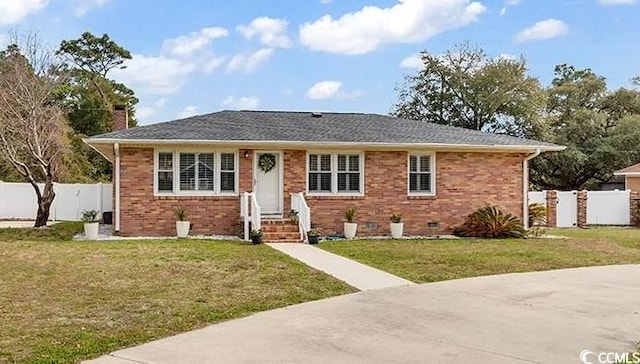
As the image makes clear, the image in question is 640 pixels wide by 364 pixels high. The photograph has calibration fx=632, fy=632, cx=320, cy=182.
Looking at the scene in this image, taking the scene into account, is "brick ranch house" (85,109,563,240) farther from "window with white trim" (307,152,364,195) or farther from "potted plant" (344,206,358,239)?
"potted plant" (344,206,358,239)

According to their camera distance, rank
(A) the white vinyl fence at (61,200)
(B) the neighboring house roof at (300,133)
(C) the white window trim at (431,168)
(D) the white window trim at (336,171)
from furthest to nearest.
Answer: (A) the white vinyl fence at (61,200) < (C) the white window trim at (431,168) < (D) the white window trim at (336,171) < (B) the neighboring house roof at (300,133)

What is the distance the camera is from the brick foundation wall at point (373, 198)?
1705 cm

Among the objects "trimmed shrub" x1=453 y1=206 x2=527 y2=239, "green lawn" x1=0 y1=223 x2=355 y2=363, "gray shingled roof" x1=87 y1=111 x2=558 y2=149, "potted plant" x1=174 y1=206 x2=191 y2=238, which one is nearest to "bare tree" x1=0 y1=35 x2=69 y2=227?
"gray shingled roof" x1=87 y1=111 x2=558 y2=149

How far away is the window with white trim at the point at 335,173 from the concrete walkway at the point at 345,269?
3.55m

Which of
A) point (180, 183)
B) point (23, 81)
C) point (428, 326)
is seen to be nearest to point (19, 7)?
point (23, 81)

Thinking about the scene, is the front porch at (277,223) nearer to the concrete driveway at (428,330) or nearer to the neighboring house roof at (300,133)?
the neighboring house roof at (300,133)

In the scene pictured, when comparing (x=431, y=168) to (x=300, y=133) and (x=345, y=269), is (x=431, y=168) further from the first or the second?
(x=345, y=269)

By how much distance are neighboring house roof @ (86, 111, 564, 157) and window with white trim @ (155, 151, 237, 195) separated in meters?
0.62

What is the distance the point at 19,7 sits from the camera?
23.0 m

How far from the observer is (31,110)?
19.1 m

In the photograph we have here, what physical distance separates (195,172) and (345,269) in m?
7.70

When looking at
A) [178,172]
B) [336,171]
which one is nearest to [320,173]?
[336,171]
